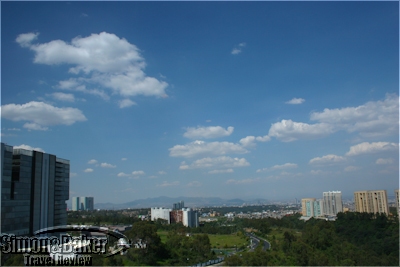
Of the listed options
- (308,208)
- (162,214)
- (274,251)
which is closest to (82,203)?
(162,214)

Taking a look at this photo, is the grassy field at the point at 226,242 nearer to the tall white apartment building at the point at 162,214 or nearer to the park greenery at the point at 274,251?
the park greenery at the point at 274,251

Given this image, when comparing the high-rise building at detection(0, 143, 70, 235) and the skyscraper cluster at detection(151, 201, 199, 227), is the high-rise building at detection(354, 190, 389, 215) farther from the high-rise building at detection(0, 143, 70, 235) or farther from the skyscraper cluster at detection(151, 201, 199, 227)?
the high-rise building at detection(0, 143, 70, 235)

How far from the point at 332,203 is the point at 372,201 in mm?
11728

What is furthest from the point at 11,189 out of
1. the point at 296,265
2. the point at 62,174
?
the point at 296,265

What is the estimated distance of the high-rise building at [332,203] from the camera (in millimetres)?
38219

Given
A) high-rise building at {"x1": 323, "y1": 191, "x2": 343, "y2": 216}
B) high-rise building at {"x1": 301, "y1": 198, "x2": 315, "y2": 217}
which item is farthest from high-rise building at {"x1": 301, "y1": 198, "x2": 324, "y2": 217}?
high-rise building at {"x1": 323, "y1": 191, "x2": 343, "y2": 216}

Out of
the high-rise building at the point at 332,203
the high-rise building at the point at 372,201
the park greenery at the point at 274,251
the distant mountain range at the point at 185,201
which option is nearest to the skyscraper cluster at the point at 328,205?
the high-rise building at the point at 332,203

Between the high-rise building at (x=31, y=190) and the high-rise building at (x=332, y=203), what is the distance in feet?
109

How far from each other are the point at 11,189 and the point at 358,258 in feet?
36.1

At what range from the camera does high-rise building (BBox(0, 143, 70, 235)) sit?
9.57m

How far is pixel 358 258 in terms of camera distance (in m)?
10.8

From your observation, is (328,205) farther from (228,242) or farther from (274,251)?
(274,251)

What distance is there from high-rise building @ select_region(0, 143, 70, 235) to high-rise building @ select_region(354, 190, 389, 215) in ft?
78.8

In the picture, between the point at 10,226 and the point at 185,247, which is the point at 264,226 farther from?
the point at 10,226
